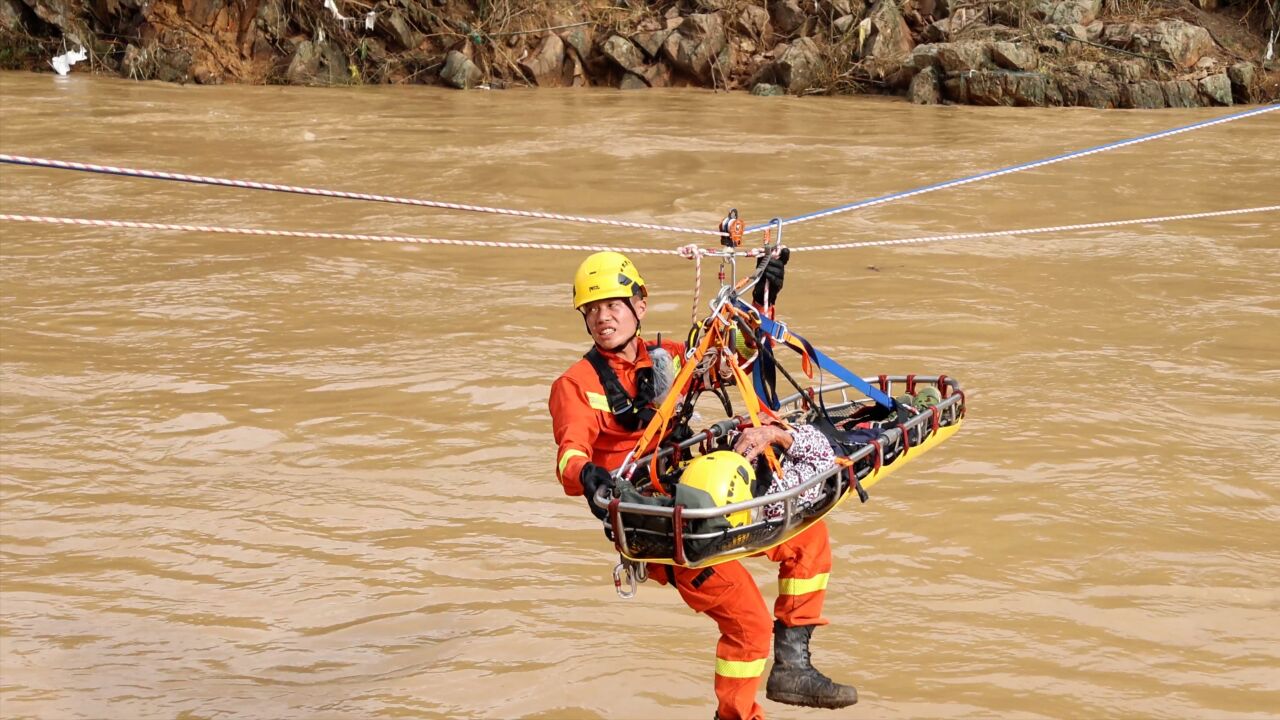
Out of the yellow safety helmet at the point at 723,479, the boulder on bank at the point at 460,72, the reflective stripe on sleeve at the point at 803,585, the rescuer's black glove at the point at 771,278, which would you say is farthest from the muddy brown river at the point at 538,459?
the boulder on bank at the point at 460,72

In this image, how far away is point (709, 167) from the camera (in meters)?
14.6

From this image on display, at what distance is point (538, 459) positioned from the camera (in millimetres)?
6750

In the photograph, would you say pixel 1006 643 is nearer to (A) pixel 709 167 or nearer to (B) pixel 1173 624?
(B) pixel 1173 624

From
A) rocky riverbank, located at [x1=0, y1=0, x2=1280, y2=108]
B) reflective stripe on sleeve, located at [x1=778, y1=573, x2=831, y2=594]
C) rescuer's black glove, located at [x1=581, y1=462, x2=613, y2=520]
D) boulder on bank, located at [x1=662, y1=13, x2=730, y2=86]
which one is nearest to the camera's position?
rescuer's black glove, located at [x1=581, y1=462, x2=613, y2=520]

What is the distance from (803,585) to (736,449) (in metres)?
0.61

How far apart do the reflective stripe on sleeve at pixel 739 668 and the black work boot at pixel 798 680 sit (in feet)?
0.58

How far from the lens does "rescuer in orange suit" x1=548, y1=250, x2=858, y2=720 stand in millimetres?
4043

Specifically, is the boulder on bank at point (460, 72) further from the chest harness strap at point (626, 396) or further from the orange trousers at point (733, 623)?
the orange trousers at point (733, 623)

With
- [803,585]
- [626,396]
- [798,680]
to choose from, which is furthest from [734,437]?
[798,680]

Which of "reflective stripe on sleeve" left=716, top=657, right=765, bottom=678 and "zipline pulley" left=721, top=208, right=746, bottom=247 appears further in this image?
"zipline pulley" left=721, top=208, right=746, bottom=247

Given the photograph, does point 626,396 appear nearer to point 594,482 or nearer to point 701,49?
point 594,482

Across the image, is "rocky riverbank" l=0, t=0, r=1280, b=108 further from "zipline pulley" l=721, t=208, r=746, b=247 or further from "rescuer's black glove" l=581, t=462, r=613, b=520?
"rescuer's black glove" l=581, t=462, r=613, b=520

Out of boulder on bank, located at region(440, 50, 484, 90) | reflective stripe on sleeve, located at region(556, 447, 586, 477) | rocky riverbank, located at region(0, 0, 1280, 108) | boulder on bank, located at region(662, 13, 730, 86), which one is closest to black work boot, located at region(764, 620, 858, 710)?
reflective stripe on sleeve, located at region(556, 447, 586, 477)

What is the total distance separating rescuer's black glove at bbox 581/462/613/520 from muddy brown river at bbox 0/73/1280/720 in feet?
3.52
